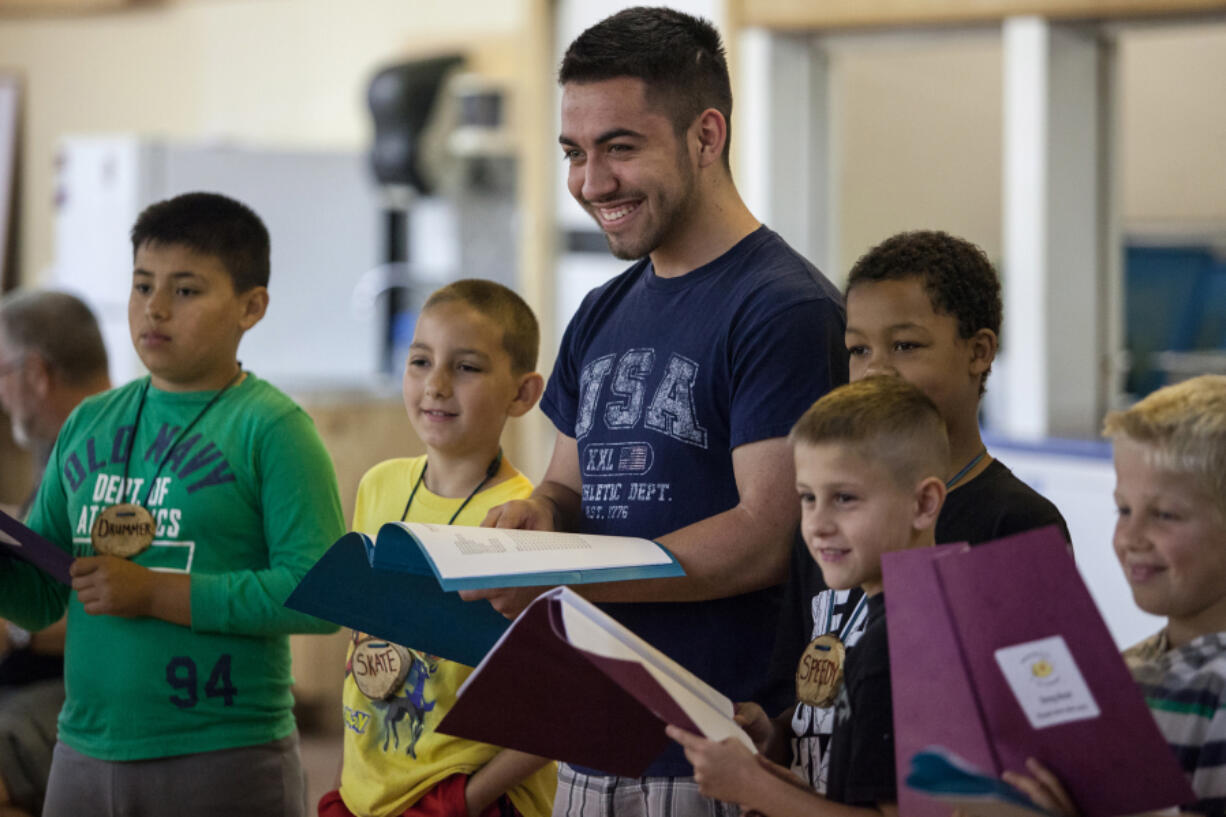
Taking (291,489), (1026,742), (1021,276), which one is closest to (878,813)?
(1026,742)

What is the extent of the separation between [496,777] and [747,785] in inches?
24.6

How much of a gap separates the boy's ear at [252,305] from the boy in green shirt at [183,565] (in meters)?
0.02

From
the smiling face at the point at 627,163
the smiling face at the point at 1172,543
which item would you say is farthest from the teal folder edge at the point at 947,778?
the smiling face at the point at 627,163

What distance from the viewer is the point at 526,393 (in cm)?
203

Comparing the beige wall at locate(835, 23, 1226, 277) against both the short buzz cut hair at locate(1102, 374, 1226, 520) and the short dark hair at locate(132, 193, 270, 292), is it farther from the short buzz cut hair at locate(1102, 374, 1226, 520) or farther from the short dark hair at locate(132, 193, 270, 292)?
the short buzz cut hair at locate(1102, 374, 1226, 520)

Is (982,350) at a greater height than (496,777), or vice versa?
(982,350)

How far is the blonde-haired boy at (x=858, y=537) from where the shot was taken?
124 centimetres

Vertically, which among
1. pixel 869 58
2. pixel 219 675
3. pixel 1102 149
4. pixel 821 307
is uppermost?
pixel 869 58

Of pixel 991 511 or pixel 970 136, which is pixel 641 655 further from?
pixel 970 136

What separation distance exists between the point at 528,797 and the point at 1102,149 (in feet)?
11.0

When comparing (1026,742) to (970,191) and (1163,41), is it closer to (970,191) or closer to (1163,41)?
(970,191)

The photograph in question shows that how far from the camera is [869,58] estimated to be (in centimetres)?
535

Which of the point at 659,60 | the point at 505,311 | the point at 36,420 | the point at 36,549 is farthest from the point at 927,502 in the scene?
the point at 36,420

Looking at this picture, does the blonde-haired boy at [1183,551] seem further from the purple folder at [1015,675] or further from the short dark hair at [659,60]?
the short dark hair at [659,60]
